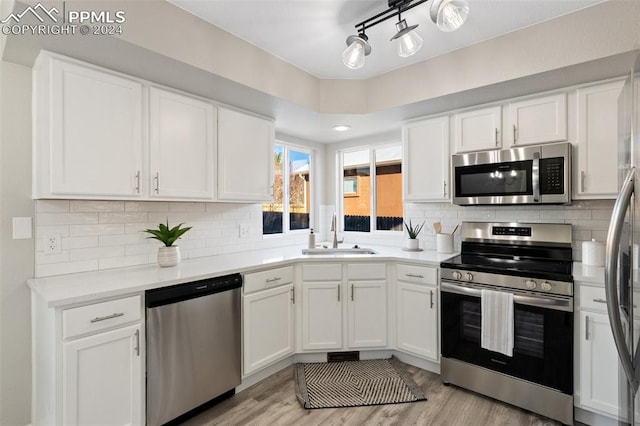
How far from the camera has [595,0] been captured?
5.91 feet

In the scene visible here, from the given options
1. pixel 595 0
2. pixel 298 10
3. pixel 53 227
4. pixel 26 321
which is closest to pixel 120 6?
pixel 298 10

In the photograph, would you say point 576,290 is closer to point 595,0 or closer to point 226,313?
point 595,0

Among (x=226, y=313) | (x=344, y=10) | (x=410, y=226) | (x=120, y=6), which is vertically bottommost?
(x=226, y=313)

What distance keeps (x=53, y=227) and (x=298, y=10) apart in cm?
202

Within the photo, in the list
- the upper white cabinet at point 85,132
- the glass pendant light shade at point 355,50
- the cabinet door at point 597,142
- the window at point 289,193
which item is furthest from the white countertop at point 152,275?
the glass pendant light shade at point 355,50

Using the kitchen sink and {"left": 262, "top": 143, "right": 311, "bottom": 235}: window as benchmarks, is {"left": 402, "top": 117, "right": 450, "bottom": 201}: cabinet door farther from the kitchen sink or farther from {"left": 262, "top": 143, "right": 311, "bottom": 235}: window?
{"left": 262, "top": 143, "right": 311, "bottom": 235}: window

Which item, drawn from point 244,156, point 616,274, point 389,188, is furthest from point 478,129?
point 244,156

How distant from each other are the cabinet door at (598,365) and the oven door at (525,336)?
0.23 ft

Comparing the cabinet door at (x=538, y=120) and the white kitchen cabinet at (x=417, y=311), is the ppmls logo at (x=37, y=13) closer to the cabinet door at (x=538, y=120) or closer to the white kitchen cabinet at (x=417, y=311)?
the white kitchen cabinet at (x=417, y=311)

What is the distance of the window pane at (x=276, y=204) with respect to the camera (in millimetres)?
3562

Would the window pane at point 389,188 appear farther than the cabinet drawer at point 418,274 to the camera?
Yes

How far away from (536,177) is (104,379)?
301 centimetres

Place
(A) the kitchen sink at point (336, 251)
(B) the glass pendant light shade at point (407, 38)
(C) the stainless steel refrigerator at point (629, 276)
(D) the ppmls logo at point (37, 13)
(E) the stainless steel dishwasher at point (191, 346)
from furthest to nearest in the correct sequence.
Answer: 1. (A) the kitchen sink at point (336, 251)
2. (E) the stainless steel dishwasher at point (191, 346)
3. (B) the glass pendant light shade at point (407, 38)
4. (D) the ppmls logo at point (37, 13)
5. (C) the stainless steel refrigerator at point (629, 276)

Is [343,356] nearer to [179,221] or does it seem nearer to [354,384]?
[354,384]
